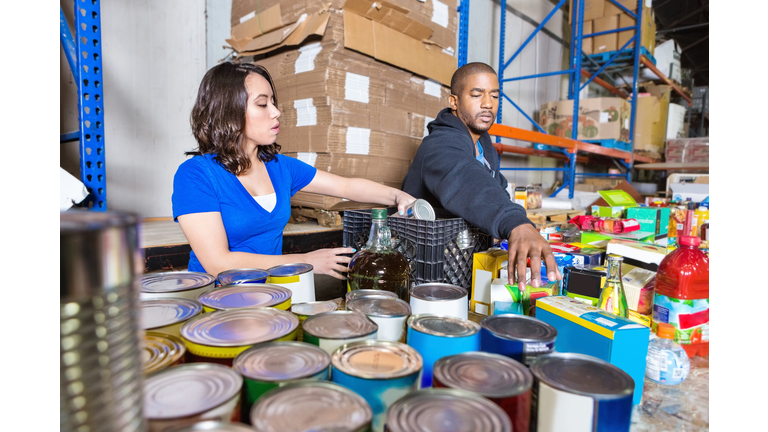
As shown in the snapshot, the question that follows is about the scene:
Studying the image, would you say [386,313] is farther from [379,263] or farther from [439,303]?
[379,263]

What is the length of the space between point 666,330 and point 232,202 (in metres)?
1.42

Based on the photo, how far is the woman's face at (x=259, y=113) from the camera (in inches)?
63.2

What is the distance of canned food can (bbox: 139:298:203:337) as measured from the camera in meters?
0.61

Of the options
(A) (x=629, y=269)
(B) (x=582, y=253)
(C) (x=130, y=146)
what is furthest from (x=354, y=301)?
(C) (x=130, y=146)

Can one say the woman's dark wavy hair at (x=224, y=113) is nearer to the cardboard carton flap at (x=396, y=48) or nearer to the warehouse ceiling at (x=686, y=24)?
the cardboard carton flap at (x=396, y=48)

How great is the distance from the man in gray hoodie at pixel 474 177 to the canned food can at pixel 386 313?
370 millimetres

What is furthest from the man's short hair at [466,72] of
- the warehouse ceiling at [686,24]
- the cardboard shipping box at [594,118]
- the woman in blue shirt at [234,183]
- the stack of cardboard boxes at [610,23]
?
the warehouse ceiling at [686,24]

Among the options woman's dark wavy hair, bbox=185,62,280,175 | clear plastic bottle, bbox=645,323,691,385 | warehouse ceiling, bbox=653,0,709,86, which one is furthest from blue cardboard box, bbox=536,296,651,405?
warehouse ceiling, bbox=653,0,709,86

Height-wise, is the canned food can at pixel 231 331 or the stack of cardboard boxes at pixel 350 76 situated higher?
the stack of cardboard boxes at pixel 350 76

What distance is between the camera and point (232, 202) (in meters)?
1.58

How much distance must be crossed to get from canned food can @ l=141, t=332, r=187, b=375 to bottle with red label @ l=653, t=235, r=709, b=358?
1035mm

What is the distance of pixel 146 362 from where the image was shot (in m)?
0.50

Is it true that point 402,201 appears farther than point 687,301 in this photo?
Yes

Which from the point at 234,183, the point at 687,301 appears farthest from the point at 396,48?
the point at 687,301
